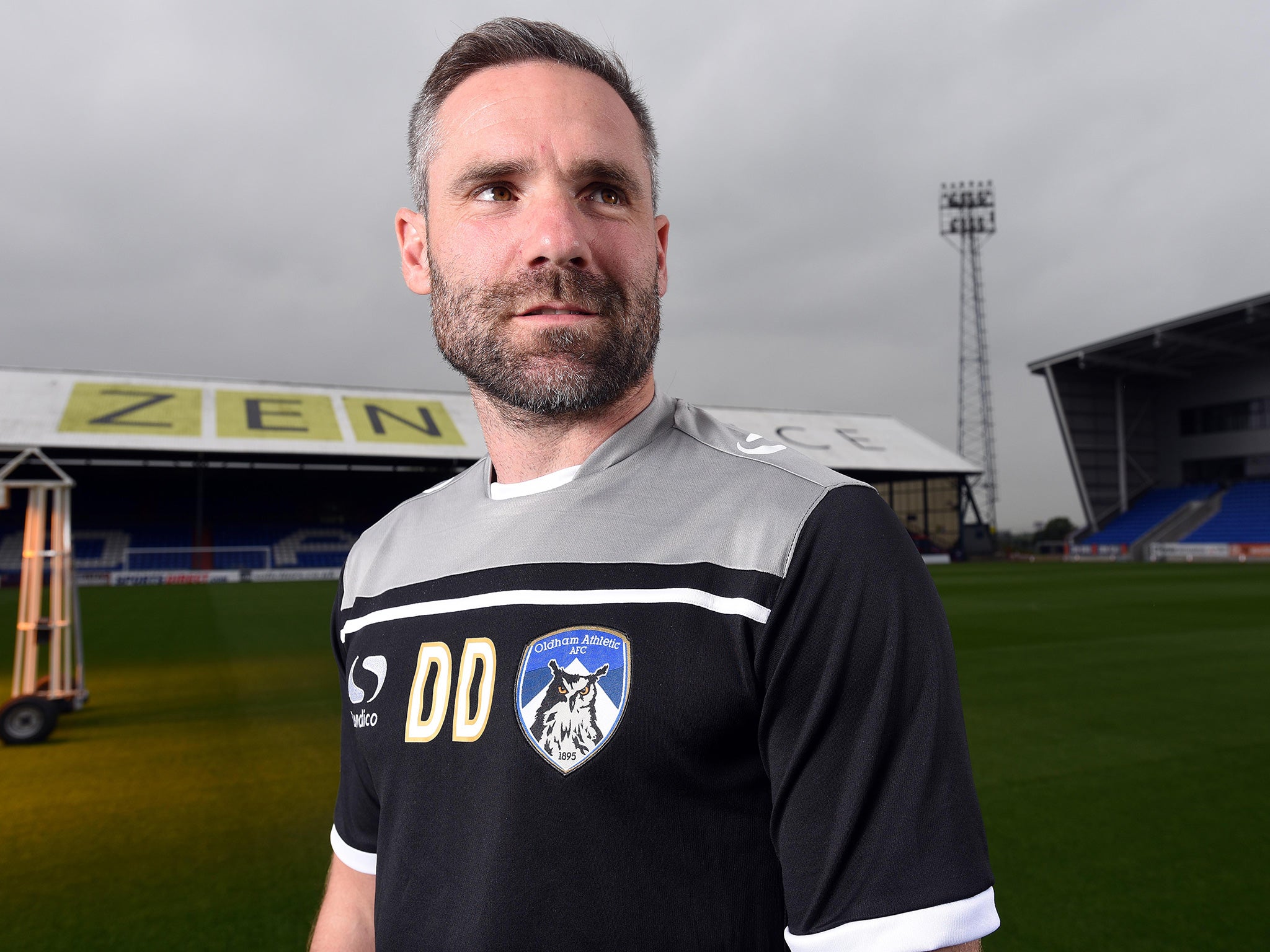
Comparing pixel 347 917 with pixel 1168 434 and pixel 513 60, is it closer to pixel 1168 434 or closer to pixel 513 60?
pixel 513 60

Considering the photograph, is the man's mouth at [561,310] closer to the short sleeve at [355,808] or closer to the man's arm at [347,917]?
the short sleeve at [355,808]

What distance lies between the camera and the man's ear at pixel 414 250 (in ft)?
4.83

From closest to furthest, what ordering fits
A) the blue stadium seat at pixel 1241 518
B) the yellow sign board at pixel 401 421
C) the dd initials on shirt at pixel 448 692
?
the dd initials on shirt at pixel 448 692 < the yellow sign board at pixel 401 421 < the blue stadium seat at pixel 1241 518

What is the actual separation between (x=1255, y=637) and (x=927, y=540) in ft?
94.1

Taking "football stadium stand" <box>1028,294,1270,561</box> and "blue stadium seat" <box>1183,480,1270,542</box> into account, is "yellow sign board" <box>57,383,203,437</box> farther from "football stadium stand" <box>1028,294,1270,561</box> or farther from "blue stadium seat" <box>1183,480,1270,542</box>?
"blue stadium seat" <box>1183,480,1270,542</box>

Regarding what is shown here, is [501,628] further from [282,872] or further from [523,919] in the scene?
[282,872]

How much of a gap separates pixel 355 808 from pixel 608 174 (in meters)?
1.14

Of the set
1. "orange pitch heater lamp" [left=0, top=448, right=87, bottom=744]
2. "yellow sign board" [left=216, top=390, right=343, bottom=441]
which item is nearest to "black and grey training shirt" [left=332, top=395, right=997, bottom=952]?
"orange pitch heater lamp" [left=0, top=448, right=87, bottom=744]

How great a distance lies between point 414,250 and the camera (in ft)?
4.92

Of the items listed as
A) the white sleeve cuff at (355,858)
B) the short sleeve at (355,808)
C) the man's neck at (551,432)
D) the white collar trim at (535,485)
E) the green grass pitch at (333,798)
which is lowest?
the green grass pitch at (333,798)

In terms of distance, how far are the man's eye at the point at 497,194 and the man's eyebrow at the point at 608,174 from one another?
0.10m

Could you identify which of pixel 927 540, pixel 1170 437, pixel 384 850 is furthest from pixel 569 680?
pixel 1170 437

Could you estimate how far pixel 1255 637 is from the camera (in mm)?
11234

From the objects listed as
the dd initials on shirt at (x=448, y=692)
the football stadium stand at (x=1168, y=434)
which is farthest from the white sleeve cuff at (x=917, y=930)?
the football stadium stand at (x=1168, y=434)
